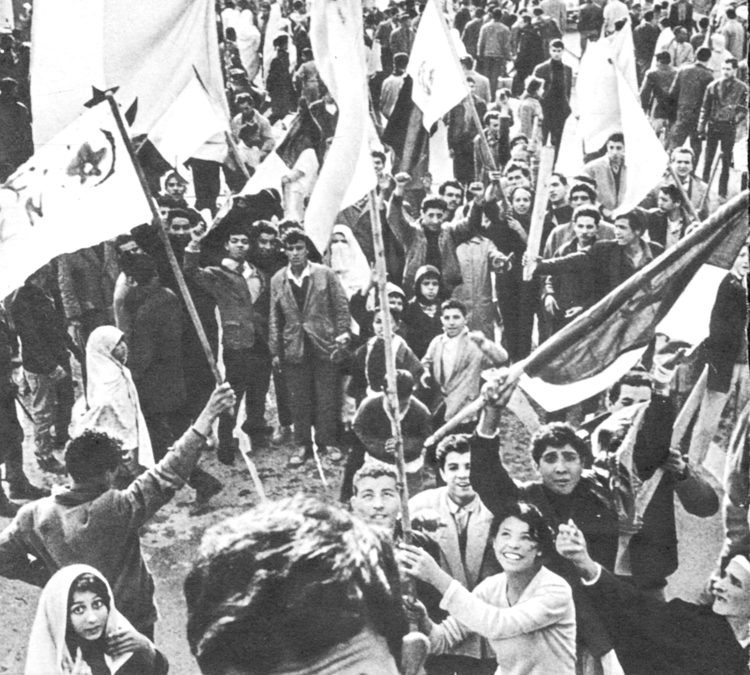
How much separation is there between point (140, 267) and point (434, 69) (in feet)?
5.67

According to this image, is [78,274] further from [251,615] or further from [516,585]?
[251,615]

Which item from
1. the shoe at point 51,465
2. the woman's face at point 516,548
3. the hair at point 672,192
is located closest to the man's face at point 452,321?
the woman's face at point 516,548

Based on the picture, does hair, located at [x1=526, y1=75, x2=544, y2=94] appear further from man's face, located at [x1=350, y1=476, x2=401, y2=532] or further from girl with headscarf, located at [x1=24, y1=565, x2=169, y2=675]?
girl with headscarf, located at [x1=24, y1=565, x2=169, y2=675]

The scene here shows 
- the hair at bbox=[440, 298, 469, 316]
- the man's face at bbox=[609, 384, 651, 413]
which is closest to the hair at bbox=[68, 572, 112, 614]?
the hair at bbox=[440, 298, 469, 316]

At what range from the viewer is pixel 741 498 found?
438cm

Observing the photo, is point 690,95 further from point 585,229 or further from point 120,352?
point 120,352

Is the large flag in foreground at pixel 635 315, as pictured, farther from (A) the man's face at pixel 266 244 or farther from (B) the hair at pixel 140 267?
(B) the hair at pixel 140 267

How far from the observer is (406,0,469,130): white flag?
517cm

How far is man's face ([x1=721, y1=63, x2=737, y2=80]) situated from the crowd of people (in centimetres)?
8

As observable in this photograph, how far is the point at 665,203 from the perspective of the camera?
4.90 meters

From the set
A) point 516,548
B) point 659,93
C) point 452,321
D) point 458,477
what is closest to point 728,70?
point 659,93

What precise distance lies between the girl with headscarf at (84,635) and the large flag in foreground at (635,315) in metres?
1.81

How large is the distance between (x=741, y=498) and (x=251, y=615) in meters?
2.91

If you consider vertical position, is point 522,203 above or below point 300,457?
above
